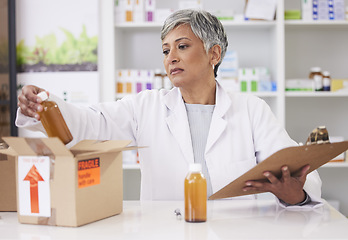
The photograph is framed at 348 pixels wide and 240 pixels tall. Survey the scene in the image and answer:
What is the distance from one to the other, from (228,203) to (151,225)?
1.22 ft

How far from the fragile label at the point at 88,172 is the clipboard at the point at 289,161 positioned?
0.36 metres

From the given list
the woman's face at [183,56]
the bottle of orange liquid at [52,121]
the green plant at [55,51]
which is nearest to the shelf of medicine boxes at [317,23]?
the green plant at [55,51]

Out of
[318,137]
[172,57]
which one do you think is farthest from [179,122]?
[318,137]

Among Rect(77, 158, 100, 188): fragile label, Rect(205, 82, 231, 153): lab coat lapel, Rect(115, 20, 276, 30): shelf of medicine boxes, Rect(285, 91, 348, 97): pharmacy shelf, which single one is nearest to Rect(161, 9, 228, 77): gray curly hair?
Rect(205, 82, 231, 153): lab coat lapel

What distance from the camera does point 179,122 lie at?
1948 millimetres

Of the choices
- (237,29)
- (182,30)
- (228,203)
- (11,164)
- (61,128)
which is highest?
(237,29)

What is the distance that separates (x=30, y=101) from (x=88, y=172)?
0.30 m

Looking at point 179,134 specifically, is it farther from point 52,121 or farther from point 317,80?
point 317,80

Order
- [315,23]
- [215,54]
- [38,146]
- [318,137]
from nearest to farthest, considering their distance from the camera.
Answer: [38,146] < [318,137] < [215,54] < [315,23]

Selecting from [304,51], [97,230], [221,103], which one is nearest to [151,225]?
[97,230]

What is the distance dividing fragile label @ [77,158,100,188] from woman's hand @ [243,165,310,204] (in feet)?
1.46

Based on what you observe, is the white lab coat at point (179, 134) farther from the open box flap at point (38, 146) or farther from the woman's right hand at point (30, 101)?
the open box flap at point (38, 146)

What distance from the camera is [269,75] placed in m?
3.55

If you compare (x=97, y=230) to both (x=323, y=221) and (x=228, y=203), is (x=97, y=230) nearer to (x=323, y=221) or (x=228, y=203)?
(x=228, y=203)
